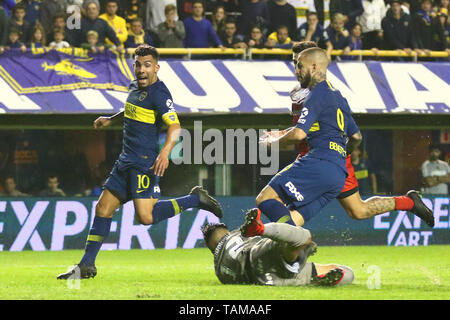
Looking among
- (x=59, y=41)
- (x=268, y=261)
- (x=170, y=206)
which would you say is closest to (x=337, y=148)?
(x=268, y=261)

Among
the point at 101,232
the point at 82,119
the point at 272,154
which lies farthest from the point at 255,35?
the point at 101,232

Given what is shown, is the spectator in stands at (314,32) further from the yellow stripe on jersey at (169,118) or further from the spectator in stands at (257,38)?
the yellow stripe on jersey at (169,118)

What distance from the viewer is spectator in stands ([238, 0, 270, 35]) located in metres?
16.7

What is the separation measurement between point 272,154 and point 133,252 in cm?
344

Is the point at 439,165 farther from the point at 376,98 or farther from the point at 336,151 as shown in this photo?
the point at 336,151

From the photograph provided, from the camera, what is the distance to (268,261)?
27.1 feet

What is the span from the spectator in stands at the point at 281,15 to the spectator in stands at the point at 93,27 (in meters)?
2.75

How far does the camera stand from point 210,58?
639 inches

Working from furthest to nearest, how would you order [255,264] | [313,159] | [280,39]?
1. [280,39]
2. [313,159]
3. [255,264]

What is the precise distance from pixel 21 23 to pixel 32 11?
431mm

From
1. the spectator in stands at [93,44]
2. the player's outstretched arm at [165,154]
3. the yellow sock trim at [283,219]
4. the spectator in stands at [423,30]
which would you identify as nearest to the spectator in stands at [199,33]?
the spectator in stands at [93,44]

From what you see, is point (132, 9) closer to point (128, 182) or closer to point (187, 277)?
point (128, 182)

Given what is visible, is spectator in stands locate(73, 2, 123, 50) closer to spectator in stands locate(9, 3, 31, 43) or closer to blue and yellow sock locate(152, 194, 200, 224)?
spectator in stands locate(9, 3, 31, 43)

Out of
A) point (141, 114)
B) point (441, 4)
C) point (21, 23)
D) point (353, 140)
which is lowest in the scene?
point (353, 140)
